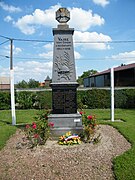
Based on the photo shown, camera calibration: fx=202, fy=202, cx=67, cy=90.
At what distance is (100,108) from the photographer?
14.9 metres

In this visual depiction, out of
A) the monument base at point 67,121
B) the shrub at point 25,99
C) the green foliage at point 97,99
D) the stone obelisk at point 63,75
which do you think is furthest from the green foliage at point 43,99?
the monument base at point 67,121

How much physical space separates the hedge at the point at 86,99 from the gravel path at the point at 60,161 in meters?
9.35

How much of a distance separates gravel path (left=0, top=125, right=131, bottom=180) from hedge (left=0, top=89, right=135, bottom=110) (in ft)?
30.7

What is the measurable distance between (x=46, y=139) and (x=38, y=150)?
49 centimetres

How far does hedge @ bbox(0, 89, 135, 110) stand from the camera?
14734 millimetres

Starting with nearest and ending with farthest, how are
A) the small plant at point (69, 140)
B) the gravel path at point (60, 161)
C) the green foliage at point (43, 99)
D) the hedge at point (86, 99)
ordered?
the gravel path at point (60, 161)
the small plant at point (69, 140)
the green foliage at point (43, 99)
the hedge at point (86, 99)

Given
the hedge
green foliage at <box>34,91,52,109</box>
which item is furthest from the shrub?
green foliage at <box>34,91,52,109</box>

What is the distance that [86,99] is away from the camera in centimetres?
1507

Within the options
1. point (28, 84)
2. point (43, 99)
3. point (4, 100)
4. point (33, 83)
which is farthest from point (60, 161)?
point (33, 83)

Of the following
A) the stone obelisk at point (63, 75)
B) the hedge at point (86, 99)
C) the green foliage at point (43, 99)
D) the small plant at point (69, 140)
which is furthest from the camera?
the hedge at point (86, 99)

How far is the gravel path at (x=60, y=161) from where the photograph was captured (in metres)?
3.56

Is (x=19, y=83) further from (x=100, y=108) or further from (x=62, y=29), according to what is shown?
(x=62, y=29)

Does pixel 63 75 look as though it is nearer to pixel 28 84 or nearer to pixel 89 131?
A: pixel 89 131

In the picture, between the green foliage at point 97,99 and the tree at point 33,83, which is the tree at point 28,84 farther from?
the green foliage at point 97,99
